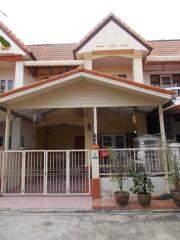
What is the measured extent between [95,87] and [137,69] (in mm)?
4019

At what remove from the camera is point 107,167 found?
8.28 meters

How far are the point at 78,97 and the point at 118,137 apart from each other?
4.62 metres

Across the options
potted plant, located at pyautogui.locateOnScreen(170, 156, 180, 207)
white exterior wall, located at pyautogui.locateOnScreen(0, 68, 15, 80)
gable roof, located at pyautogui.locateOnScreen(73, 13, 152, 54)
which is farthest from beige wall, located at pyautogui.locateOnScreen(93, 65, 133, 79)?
potted plant, located at pyautogui.locateOnScreen(170, 156, 180, 207)

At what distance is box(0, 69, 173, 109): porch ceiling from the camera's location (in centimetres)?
878

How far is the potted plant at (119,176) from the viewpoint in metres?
6.88

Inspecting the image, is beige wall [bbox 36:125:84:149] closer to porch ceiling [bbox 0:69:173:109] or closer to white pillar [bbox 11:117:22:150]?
white pillar [bbox 11:117:22:150]

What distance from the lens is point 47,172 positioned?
28.3 ft

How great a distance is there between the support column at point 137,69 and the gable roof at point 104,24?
0.97 m

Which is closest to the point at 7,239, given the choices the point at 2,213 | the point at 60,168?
the point at 2,213

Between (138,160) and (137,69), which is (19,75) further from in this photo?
(138,160)

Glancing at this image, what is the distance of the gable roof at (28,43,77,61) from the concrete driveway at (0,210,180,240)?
33.8 ft

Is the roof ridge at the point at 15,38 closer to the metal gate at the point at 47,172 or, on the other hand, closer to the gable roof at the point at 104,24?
the gable roof at the point at 104,24

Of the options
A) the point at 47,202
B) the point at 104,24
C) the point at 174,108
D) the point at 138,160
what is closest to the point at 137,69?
the point at 104,24

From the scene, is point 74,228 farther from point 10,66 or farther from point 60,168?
point 10,66
